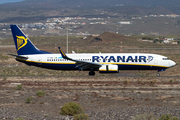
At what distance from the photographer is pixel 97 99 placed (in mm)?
23109

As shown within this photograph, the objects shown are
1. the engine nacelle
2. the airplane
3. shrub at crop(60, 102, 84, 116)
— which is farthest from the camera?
the airplane

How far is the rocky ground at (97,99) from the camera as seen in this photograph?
732 inches

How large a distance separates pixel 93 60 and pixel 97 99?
15634mm

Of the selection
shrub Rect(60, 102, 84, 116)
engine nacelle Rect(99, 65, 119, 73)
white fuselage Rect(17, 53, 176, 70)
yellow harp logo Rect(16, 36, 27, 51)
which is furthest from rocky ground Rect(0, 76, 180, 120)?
yellow harp logo Rect(16, 36, 27, 51)

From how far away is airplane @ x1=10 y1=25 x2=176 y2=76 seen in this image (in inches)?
1468

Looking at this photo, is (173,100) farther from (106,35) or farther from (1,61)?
(106,35)

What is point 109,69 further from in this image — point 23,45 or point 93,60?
point 23,45

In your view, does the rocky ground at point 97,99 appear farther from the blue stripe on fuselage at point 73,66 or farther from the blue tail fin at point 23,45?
the blue tail fin at point 23,45

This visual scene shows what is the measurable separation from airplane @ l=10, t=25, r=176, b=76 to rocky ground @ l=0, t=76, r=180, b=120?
386 cm

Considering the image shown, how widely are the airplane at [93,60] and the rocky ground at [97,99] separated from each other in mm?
3860

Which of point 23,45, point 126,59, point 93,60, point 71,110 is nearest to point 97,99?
point 71,110

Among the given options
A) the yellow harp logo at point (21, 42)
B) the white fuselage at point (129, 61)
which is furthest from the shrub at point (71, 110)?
the yellow harp logo at point (21, 42)

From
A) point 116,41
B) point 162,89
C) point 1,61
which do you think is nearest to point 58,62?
point 162,89

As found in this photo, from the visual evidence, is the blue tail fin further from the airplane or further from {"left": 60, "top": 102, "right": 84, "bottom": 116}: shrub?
{"left": 60, "top": 102, "right": 84, "bottom": 116}: shrub
